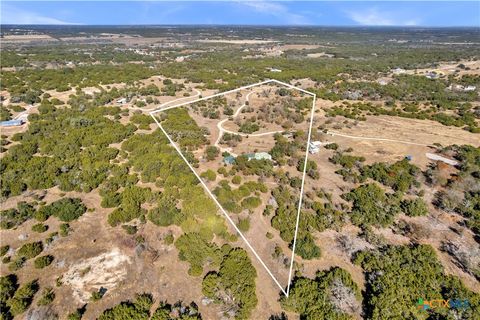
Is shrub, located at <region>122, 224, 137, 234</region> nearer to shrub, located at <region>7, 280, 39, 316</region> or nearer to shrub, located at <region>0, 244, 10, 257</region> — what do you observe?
shrub, located at <region>7, 280, 39, 316</region>

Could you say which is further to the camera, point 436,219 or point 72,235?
point 436,219

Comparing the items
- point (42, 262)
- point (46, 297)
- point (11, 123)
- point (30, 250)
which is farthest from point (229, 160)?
point (11, 123)

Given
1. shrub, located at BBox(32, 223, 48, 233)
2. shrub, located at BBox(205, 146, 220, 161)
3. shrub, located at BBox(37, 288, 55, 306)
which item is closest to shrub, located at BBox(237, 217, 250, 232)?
shrub, located at BBox(205, 146, 220, 161)

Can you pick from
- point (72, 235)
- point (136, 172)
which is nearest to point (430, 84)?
point (136, 172)

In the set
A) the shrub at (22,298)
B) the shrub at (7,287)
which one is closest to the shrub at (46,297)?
the shrub at (22,298)

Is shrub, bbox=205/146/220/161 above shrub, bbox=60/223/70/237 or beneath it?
above

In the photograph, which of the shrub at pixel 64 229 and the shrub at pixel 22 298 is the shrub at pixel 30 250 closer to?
the shrub at pixel 64 229

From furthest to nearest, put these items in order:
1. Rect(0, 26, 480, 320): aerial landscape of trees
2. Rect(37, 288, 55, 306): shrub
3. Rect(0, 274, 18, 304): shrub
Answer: Rect(0, 26, 480, 320): aerial landscape of trees
Rect(0, 274, 18, 304): shrub
Rect(37, 288, 55, 306): shrub

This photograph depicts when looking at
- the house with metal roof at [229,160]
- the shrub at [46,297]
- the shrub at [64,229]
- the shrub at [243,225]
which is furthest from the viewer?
the house with metal roof at [229,160]

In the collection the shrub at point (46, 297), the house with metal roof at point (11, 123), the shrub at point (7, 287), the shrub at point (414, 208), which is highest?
the house with metal roof at point (11, 123)

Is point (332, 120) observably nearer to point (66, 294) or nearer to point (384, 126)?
point (384, 126)

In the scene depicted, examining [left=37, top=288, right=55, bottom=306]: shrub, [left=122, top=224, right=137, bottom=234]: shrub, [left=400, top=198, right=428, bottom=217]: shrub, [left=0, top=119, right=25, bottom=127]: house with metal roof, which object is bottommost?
[left=37, top=288, right=55, bottom=306]: shrub
